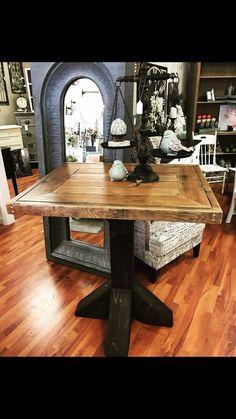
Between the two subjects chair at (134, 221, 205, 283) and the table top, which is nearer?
the table top

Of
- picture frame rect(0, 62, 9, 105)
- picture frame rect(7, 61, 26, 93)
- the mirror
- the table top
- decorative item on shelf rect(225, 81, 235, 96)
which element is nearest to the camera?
the table top

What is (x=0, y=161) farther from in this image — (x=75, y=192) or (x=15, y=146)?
(x=15, y=146)

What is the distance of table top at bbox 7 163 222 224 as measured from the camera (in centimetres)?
112

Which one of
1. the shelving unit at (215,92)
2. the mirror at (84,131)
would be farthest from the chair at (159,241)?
the shelving unit at (215,92)

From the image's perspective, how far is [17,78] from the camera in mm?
4977

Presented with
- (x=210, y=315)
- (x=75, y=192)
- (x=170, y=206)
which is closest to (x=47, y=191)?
(x=75, y=192)

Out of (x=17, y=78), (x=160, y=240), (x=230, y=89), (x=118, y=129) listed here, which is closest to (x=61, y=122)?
(x=118, y=129)

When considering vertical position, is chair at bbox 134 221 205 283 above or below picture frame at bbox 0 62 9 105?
below

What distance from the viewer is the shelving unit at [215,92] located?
408 centimetres

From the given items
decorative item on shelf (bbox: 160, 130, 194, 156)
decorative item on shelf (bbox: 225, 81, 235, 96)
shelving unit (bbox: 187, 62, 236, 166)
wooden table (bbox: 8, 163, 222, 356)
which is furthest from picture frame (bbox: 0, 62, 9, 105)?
decorative item on shelf (bbox: 160, 130, 194, 156)

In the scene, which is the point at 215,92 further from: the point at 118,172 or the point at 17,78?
the point at 118,172

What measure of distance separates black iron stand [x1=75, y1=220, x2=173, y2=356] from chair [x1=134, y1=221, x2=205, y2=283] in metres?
0.34

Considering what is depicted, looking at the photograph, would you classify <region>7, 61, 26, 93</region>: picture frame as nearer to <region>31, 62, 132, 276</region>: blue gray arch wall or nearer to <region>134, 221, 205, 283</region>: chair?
<region>31, 62, 132, 276</region>: blue gray arch wall
